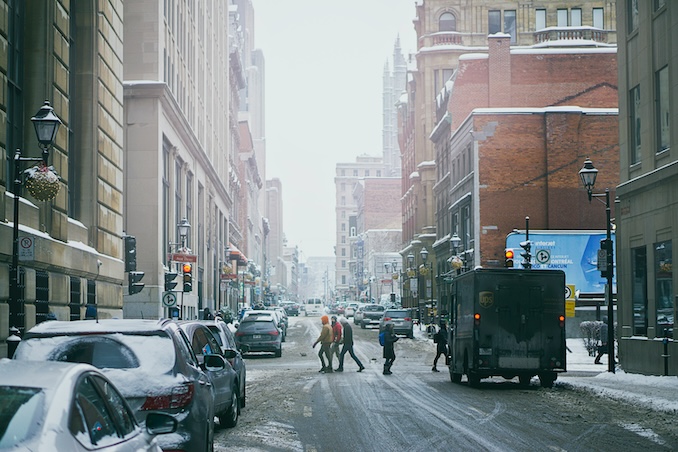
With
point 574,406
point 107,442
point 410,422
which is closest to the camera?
point 107,442

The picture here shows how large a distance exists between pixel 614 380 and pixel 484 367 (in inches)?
156

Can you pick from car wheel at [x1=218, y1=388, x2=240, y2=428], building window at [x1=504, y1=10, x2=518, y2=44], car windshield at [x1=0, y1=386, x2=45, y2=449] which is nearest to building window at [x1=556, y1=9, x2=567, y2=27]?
building window at [x1=504, y1=10, x2=518, y2=44]

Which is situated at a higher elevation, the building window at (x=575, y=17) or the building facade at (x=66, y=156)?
the building window at (x=575, y=17)

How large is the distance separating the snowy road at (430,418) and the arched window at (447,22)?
58.5 m

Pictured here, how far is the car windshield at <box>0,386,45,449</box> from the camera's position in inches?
196

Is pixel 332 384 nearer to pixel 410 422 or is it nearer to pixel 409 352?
pixel 410 422

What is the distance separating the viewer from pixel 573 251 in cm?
5588

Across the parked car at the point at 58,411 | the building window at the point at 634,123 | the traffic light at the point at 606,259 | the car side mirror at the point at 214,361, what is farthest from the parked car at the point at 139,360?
the building window at the point at 634,123

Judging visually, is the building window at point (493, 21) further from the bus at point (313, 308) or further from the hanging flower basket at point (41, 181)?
the bus at point (313, 308)

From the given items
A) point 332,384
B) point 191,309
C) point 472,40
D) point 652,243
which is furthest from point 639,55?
point 472,40

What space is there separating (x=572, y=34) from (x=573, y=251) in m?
23.5

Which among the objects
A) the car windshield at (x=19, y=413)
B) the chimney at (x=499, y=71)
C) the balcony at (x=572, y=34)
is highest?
the balcony at (x=572, y=34)

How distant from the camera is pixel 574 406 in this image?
66.5ft

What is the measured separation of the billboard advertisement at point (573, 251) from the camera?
55.7 m
